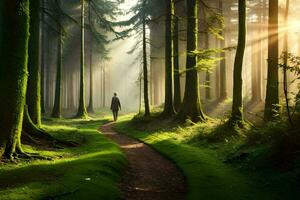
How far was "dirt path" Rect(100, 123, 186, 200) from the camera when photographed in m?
8.48

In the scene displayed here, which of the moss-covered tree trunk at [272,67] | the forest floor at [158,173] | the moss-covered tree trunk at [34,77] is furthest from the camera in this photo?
the moss-covered tree trunk at [272,67]

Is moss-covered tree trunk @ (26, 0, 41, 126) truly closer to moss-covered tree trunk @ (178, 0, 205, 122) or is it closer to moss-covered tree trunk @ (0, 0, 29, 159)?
moss-covered tree trunk @ (0, 0, 29, 159)

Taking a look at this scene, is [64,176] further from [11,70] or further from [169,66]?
[169,66]

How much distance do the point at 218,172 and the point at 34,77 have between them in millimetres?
10256

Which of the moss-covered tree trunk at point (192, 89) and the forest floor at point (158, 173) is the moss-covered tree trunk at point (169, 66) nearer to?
the moss-covered tree trunk at point (192, 89)

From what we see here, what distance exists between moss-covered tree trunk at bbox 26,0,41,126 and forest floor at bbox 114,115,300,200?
5.06 meters

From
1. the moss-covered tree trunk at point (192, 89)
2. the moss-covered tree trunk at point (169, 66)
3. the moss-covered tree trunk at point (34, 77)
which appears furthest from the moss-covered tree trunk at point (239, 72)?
the moss-covered tree trunk at point (34, 77)

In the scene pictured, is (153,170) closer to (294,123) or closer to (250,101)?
(294,123)

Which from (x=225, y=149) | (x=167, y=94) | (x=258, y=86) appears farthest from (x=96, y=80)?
(x=225, y=149)

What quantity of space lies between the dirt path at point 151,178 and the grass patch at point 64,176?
1.20 ft

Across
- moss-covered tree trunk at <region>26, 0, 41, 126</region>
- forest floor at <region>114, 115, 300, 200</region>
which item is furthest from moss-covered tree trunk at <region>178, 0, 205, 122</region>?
moss-covered tree trunk at <region>26, 0, 41, 126</region>

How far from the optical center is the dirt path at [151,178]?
848 centimetres

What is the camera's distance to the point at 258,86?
36094 mm

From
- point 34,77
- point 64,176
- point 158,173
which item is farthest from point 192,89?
point 64,176
